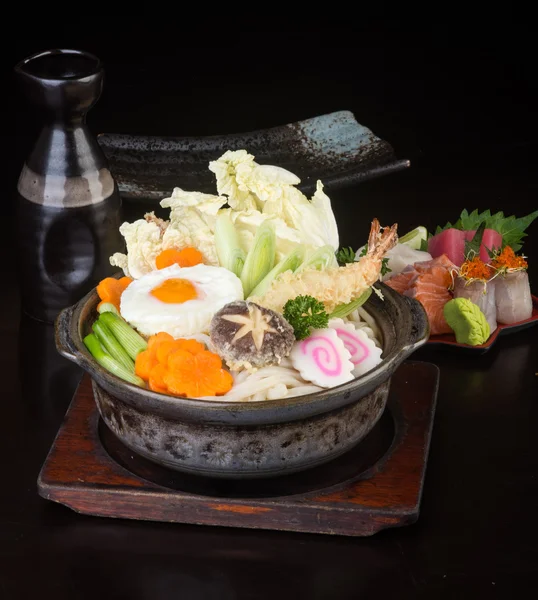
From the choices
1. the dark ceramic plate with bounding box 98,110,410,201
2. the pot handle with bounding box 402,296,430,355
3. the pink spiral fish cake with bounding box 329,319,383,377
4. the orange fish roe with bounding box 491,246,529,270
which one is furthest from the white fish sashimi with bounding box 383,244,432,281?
the pink spiral fish cake with bounding box 329,319,383,377

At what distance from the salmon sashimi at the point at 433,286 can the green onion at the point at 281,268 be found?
0.92 m

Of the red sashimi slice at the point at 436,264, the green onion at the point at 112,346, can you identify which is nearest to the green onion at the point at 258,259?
the green onion at the point at 112,346

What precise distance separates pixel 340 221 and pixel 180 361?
253 cm

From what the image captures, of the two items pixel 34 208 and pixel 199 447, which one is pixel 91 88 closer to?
pixel 34 208

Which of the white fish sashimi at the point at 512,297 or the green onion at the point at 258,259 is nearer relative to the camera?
the green onion at the point at 258,259

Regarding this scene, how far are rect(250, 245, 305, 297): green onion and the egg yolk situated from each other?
0.82ft

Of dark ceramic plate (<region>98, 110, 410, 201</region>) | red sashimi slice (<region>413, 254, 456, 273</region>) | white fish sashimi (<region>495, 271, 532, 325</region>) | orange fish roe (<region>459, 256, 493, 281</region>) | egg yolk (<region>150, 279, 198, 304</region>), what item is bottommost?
dark ceramic plate (<region>98, 110, 410, 201</region>)

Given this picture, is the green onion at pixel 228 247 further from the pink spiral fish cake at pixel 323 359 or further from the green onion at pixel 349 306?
the pink spiral fish cake at pixel 323 359

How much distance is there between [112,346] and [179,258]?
21.3 inches

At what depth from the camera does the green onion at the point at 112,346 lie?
3.64 m

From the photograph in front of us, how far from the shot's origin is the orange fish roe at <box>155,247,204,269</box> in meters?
4.05

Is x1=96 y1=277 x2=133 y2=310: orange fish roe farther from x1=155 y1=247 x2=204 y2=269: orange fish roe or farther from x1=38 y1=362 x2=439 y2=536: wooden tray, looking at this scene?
x1=38 y1=362 x2=439 y2=536: wooden tray

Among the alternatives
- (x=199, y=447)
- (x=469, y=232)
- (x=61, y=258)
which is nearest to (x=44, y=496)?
(x=199, y=447)

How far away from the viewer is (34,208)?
4684mm
